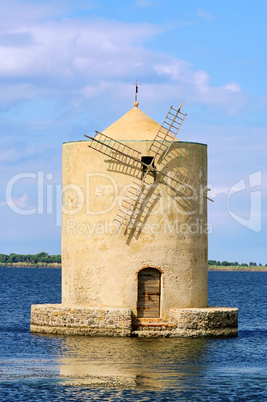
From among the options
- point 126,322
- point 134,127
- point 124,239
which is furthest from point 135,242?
point 134,127

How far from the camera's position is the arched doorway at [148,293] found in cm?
2286

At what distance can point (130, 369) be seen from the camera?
17422mm

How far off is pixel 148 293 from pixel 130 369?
18.4 ft

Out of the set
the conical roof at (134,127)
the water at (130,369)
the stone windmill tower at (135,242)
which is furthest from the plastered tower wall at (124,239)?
the water at (130,369)

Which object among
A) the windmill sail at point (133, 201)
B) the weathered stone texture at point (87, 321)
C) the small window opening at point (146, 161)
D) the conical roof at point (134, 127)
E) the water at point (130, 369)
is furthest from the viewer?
the conical roof at point (134, 127)

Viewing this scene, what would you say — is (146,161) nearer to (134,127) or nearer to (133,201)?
(133,201)

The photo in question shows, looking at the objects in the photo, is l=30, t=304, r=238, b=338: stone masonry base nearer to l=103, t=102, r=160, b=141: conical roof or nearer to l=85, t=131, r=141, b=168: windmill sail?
l=85, t=131, r=141, b=168: windmill sail

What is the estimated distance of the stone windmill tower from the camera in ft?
74.0

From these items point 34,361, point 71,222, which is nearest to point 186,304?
point 71,222

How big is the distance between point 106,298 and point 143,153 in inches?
172

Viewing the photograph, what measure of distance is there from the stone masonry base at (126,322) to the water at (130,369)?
1.48ft

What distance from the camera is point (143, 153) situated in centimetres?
2283

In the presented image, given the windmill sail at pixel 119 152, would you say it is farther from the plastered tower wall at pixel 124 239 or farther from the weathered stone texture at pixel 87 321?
the weathered stone texture at pixel 87 321

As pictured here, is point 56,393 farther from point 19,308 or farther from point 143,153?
point 19,308
